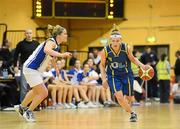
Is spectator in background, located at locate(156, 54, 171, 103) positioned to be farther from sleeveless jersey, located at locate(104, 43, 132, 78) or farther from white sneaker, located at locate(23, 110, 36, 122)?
white sneaker, located at locate(23, 110, 36, 122)

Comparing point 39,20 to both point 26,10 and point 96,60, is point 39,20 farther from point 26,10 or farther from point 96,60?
point 96,60

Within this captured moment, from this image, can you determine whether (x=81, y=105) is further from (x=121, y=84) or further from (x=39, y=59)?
(x=39, y=59)

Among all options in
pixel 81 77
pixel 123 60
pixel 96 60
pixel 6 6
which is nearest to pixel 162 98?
pixel 96 60

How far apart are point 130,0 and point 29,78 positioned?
49.8ft

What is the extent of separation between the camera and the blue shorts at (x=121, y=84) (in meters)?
9.72

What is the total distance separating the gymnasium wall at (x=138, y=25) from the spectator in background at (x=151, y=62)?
8.20ft

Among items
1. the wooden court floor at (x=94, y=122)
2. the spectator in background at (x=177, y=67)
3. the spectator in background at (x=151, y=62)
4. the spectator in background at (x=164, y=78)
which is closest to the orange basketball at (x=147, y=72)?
the wooden court floor at (x=94, y=122)

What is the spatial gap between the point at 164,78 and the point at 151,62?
873 millimetres

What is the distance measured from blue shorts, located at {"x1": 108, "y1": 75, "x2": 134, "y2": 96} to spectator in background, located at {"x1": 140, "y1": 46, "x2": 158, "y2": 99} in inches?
395

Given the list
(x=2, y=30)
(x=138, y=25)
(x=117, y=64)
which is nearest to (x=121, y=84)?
(x=117, y=64)

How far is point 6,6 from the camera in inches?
869

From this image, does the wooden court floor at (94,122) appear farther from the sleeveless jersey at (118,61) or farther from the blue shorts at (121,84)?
the sleeveless jersey at (118,61)

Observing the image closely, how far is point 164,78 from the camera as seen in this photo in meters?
19.8

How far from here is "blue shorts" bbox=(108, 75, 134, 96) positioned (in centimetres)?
972
